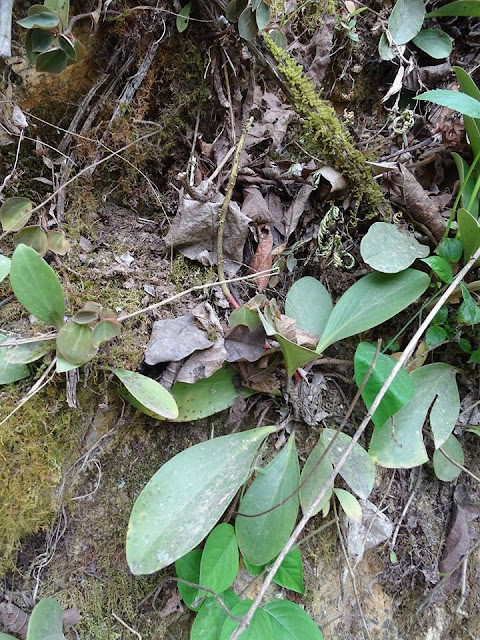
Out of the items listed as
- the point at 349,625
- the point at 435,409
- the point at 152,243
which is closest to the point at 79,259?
the point at 152,243

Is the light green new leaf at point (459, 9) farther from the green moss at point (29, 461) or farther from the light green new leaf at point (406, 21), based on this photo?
the green moss at point (29, 461)

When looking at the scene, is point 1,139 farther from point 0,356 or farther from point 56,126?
point 0,356

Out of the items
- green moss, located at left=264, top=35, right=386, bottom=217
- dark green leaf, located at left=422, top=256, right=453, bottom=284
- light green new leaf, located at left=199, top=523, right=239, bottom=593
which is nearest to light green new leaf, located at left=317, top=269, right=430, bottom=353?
dark green leaf, located at left=422, top=256, right=453, bottom=284

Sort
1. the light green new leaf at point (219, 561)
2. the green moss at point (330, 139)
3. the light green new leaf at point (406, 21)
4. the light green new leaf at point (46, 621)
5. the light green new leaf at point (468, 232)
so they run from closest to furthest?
the light green new leaf at point (46, 621)
the light green new leaf at point (219, 561)
the light green new leaf at point (468, 232)
the green moss at point (330, 139)
the light green new leaf at point (406, 21)

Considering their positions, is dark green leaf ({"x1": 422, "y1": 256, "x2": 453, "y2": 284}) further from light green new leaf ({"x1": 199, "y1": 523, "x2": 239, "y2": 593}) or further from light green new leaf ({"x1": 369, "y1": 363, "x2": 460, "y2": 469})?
light green new leaf ({"x1": 199, "y1": 523, "x2": 239, "y2": 593})

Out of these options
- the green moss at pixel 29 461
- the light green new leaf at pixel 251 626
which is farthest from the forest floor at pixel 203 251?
the light green new leaf at pixel 251 626

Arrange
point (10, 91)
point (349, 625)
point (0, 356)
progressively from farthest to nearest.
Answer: point (349, 625), point (10, 91), point (0, 356)
